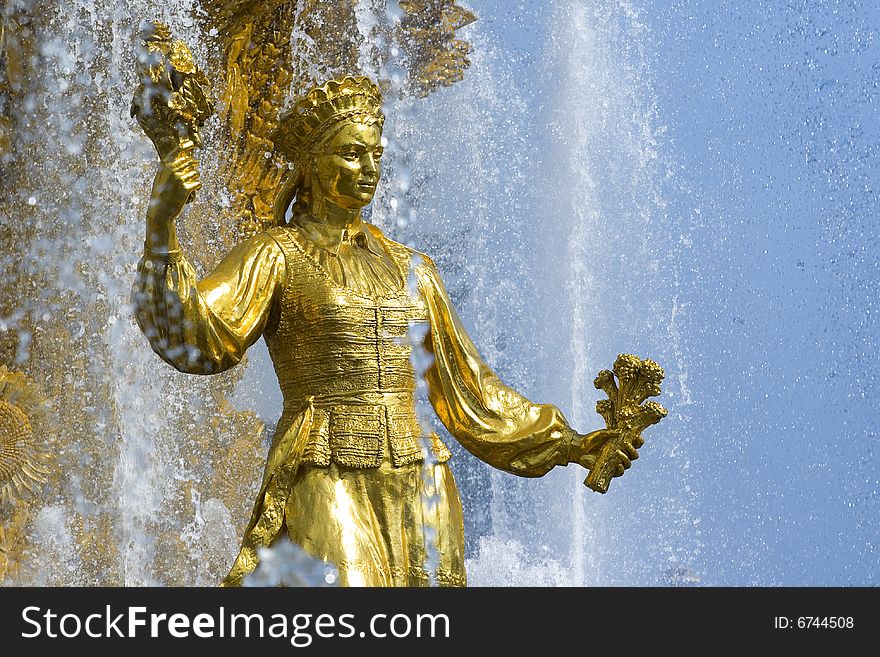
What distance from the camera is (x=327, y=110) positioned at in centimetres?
438

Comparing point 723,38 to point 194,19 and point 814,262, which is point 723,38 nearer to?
point 814,262

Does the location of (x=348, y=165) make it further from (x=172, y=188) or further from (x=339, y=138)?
(x=172, y=188)

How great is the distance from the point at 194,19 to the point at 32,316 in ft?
3.82

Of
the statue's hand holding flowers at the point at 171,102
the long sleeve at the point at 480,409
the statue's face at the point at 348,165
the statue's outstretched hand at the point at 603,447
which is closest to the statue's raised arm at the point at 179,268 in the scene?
the statue's hand holding flowers at the point at 171,102

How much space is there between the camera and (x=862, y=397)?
23.6ft

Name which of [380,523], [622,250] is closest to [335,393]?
[380,523]

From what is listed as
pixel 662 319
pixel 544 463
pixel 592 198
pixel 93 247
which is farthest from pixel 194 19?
pixel 544 463

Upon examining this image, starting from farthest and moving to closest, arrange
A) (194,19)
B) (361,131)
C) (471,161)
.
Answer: (471,161) < (194,19) < (361,131)

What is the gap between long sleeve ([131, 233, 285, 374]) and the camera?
4000 mm

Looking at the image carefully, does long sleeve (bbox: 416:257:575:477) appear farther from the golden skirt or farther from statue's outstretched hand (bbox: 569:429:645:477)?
the golden skirt

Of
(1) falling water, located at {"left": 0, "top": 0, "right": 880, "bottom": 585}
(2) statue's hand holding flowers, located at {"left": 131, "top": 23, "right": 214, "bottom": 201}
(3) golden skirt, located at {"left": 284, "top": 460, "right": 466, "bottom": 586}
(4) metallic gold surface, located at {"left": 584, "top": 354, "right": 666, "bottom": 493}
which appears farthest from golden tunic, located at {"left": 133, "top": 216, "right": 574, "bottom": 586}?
(1) falling water, located at {"left": 0, "top": 0, "right": 880, "bottom": 585}

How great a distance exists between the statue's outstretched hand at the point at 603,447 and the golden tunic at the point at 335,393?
0.33 meters

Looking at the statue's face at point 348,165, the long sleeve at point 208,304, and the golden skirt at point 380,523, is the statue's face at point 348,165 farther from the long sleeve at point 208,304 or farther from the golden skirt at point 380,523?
the golden skirt at point 380,523

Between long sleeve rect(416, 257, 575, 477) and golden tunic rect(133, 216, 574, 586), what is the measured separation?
8cm
